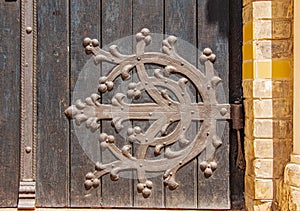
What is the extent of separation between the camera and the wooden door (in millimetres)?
2305

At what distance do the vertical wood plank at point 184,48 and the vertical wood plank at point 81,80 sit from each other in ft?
1.07

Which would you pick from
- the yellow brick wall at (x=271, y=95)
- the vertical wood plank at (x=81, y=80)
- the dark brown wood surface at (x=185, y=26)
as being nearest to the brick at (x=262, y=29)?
the yellow brick wall at (x=271, y=95)

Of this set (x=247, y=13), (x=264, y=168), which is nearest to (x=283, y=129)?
(x=264, y=168)

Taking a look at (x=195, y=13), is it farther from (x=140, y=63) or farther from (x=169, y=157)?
(x=169, y=157)

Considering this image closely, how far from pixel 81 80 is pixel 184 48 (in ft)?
1.62

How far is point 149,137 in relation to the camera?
230 centimetres

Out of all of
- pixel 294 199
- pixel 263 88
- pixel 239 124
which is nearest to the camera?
pixel 294 199

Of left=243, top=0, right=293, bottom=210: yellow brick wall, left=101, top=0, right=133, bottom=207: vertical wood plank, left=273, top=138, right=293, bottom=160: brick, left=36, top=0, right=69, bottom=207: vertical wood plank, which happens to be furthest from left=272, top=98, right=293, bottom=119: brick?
left=36, top=0, right=69, bottom=207: vertical wood plank

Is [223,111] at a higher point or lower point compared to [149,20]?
lower

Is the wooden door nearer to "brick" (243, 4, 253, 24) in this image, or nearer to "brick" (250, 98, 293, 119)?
"brick" (243, 4, 253, 24)

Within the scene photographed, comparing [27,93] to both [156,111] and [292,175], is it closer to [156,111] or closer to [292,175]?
[156,111]

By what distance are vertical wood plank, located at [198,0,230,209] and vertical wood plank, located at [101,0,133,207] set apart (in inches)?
13.0

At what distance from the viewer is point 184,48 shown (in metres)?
2.30

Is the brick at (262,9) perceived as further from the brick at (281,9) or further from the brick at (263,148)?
the brick at (263,148)
